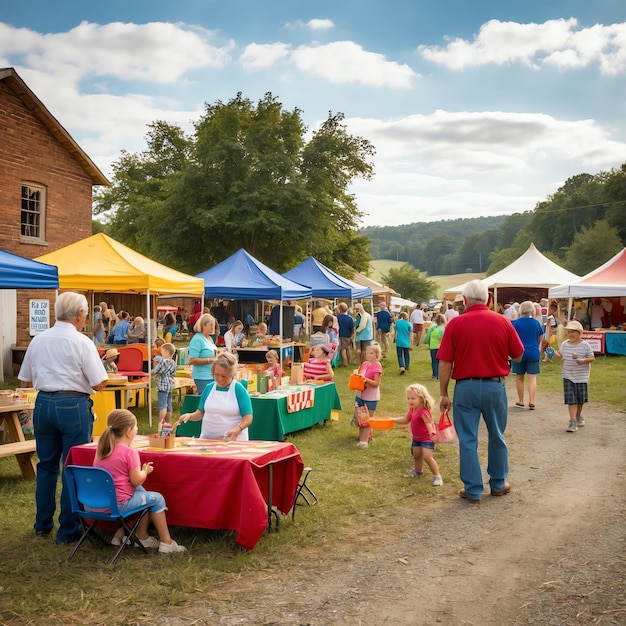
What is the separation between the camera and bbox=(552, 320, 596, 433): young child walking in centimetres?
962

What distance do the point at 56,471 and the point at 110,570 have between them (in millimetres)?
1037

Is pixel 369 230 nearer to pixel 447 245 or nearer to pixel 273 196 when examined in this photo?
pixel 447 245

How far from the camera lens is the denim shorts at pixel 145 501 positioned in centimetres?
484

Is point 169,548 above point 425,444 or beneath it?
beneath

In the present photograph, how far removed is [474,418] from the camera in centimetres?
632

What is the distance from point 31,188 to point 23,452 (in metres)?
12.2

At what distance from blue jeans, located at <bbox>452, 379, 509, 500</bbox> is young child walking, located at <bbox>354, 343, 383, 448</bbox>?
2.39m

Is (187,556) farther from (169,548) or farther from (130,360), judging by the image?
(130,360)

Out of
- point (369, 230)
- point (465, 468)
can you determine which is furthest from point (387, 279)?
point (465, 468)

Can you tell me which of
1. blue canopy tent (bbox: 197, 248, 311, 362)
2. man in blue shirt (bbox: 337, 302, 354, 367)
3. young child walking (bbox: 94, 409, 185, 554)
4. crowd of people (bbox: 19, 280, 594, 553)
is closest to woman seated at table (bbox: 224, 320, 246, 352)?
blue canopy tent (bbox: 197, 248, 311, 362)

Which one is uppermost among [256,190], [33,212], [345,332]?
[256,190]

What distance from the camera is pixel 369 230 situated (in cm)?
14600

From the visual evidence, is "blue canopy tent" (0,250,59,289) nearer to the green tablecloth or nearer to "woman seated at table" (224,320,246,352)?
the green tablecloth

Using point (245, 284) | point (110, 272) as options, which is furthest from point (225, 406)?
point (245, 284)
